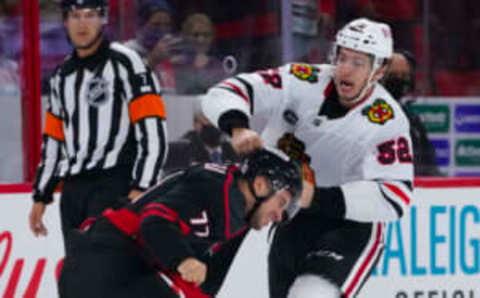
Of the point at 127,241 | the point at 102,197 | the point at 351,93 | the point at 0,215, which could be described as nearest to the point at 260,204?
the point at 127,241

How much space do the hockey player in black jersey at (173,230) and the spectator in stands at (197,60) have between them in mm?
2447

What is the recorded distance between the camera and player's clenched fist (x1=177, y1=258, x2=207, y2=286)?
423 centimetres

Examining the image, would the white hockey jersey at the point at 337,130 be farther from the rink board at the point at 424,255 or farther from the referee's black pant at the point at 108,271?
the rink board at the point at 424,255

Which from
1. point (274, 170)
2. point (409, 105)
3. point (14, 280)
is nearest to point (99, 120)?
point (14, 280)

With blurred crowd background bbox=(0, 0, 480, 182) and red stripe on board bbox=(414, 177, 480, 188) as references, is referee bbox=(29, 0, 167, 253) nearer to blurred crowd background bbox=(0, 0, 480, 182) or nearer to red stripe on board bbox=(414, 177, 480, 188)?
blurred crowd background bbox=(0, 0, 480, 182)

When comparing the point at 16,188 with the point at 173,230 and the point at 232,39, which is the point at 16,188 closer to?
the point at 232,39

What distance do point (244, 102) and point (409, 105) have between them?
2382mm

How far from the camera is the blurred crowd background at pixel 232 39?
6789 mm

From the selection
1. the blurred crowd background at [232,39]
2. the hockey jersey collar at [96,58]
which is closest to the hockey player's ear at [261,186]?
the hockey jersey collar at [96,58]

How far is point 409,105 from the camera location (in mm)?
7227

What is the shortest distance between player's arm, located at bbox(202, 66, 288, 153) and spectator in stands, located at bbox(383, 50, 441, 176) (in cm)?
196

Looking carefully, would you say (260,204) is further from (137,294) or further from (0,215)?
(0,215)

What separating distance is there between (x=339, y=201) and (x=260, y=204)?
516mm

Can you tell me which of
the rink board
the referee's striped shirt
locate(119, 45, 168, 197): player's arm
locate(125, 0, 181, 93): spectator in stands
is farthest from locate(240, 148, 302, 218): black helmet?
locate(125, 0, 181, 93): spectator in stands
